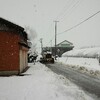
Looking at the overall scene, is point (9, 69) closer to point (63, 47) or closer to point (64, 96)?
point (64, 96)

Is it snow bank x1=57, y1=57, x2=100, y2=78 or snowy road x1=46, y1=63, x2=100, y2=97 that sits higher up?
snow bank x1=57, y1=57, x2=100, y2=78

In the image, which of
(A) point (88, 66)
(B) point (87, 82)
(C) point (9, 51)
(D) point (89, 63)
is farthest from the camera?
(D) point (89, 63)

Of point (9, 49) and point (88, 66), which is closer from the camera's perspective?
point (9, 49)

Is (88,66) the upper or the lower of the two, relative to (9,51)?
lower

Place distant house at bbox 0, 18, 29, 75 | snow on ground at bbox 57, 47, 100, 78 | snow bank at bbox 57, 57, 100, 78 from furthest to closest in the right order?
snow on ground at bbox 57, 47, 100, 78 < snow bank at bbox 57, 57, 100, 78 < distant house at bbox 0, 18, 29, 75

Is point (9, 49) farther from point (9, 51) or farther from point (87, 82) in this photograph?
point (87, 82)

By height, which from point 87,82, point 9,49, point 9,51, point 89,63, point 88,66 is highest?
point 9,49

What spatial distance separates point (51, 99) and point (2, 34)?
14.4m

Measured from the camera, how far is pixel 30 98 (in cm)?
1069

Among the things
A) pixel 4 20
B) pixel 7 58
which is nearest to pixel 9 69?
pixel 7 58

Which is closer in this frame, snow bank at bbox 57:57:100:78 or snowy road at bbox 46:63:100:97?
snowy road at bbox 46:63:100:97

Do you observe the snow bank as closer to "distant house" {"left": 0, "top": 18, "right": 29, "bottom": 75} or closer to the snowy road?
the snowy road

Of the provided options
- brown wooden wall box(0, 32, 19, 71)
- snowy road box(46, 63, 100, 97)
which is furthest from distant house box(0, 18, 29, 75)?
snowy road box(46, 63, 100, 97)

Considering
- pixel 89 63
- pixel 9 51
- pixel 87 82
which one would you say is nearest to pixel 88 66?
pixel 89 63
